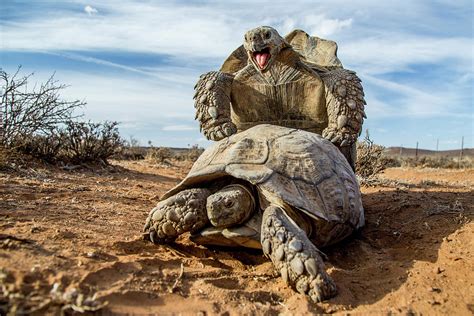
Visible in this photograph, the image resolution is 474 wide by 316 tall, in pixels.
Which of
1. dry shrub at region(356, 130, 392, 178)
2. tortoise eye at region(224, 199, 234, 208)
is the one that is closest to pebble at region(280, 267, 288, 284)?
tortoise eye at region(224, 199, 234, 208)

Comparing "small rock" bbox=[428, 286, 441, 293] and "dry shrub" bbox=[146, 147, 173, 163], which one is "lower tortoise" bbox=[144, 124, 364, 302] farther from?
"dry shrub" bbox=[146, 147, 173, 163]

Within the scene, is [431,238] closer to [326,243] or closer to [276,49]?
[326,243]

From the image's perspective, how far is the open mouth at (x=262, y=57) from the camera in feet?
14.4

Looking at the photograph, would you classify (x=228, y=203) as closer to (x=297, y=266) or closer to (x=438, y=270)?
(x=297, y=266)

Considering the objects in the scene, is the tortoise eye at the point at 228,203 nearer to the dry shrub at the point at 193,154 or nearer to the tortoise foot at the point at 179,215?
the tortoise foot at the point at 179,215

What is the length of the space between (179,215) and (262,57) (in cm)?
192

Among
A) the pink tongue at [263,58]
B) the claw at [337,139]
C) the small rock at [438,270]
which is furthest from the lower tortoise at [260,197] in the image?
the pink tongue at [263,58]

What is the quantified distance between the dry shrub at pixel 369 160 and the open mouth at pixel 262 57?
413cm

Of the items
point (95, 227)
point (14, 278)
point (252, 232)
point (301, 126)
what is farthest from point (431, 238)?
point (14, 278)

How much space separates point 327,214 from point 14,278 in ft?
6.27

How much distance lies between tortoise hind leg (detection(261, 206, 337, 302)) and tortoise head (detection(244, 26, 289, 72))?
204 centimetres

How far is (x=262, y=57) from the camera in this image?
440 centimetres

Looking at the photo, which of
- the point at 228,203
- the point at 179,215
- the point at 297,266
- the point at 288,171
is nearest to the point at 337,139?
the point at 288,171

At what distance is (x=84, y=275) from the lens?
2357 millimetres
